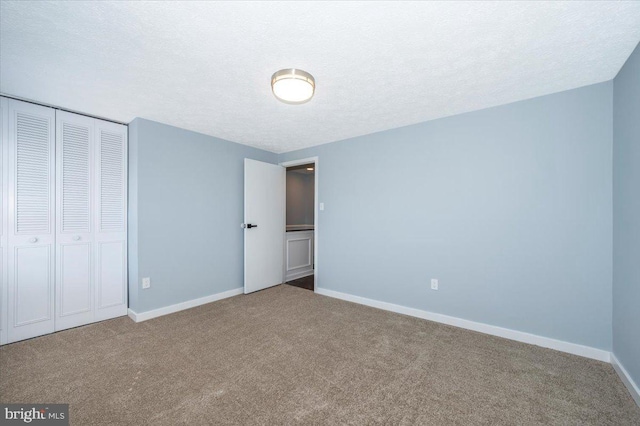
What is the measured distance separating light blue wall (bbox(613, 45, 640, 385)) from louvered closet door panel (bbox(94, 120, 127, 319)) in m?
4.49

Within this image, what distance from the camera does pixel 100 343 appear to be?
2369mm

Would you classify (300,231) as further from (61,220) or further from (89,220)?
(61,220)

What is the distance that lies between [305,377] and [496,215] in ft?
7.43

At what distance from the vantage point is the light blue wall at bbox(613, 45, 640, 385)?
1.68 metres

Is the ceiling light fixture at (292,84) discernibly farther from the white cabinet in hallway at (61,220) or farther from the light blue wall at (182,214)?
the white cabinet in hallway at (61,220)

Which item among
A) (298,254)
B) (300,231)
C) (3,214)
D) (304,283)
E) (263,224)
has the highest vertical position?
(3,214)

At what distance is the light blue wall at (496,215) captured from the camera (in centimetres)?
215

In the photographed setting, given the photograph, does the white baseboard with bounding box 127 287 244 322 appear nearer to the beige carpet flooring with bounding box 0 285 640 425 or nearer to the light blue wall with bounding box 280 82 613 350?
the beige carpet flooring with bounding box 0 285 640 425

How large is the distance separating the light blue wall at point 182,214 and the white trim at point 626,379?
12.8 ft

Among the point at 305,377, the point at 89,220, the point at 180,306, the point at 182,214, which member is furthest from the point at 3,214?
the point at 305,377

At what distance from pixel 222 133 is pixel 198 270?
5.96 ft

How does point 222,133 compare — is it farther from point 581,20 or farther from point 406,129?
point 581,20

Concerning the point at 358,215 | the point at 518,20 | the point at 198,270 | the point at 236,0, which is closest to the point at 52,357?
the point at 198,270

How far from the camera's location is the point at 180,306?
322 cm
